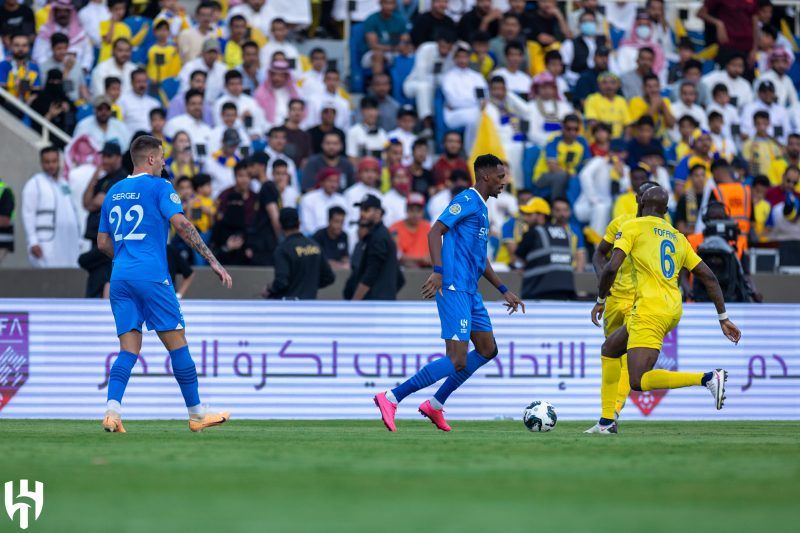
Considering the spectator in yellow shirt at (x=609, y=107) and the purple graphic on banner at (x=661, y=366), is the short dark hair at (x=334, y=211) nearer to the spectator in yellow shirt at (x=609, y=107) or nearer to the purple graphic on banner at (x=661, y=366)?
the purple graphic on banner at (x=661, y=366)

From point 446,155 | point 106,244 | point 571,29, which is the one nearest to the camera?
point 106,244

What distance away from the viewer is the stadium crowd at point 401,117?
765 inches

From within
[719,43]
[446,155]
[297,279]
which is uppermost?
[719,43]

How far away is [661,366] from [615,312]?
3.68 m

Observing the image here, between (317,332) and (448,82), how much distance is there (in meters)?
7.07

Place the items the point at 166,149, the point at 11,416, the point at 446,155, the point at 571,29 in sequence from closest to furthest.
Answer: the point at 11,416 < the point at 166,149 < the point at 446,155 < the point at 571,29

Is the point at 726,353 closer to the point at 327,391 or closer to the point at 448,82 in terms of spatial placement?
the point at 327,391

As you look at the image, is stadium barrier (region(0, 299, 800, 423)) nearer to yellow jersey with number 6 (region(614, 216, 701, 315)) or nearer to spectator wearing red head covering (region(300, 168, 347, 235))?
spectator wearing red head covering (region(300, 168, 347, 235))

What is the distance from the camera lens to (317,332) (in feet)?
55.3

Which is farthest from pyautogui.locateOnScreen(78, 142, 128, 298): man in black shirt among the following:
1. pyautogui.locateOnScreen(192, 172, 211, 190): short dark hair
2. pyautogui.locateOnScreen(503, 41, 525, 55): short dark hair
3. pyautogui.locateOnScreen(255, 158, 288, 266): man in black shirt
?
pyautogui.locateOnScreen(503, 41, 525, 55): short dark hair

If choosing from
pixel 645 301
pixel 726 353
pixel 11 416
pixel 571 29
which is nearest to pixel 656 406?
pixel 726 353

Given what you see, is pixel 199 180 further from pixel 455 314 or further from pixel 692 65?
pixel 692 65

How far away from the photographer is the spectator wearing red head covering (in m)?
20.1

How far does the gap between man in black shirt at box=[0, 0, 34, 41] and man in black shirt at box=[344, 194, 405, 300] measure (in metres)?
7.03
